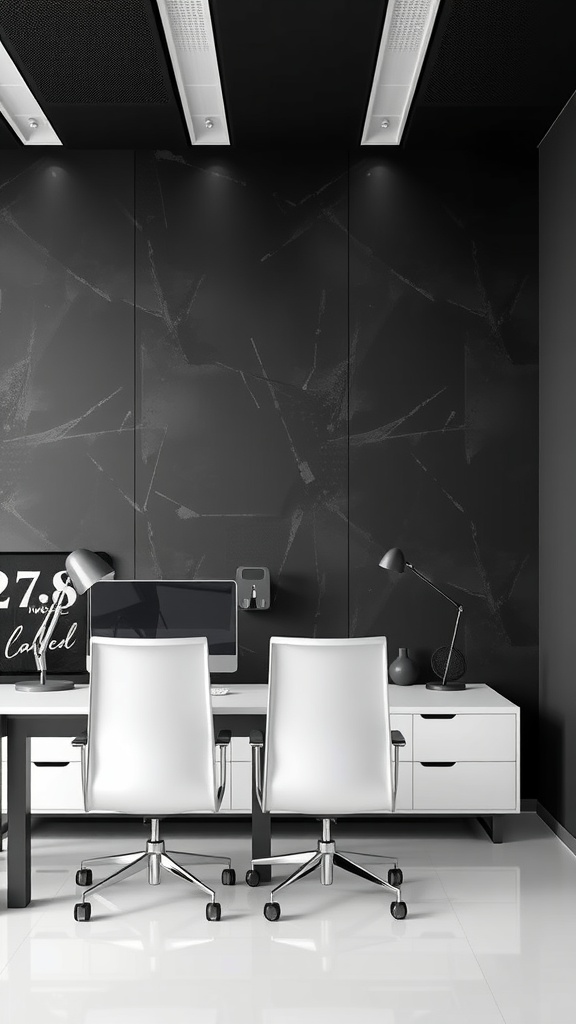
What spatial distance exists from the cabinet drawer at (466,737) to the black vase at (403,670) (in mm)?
495

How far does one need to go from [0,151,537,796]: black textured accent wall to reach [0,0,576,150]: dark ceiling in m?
0.29

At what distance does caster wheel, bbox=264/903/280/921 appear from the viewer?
369 cm

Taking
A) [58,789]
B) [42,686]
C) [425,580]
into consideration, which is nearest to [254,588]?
[425,580]

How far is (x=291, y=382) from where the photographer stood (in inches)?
217

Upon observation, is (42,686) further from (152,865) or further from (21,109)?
(21,109)

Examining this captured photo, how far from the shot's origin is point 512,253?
217 inches

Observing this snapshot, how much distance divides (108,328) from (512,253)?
2361mm

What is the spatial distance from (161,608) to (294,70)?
9.27 ft

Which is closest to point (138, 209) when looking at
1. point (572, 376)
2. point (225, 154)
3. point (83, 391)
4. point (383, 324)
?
point (225, 154)

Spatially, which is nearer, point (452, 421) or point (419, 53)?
point (419, 53)

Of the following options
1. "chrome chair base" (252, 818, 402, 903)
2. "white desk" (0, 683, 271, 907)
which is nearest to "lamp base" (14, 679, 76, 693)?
"white desk" (0, 683, 271, 907)

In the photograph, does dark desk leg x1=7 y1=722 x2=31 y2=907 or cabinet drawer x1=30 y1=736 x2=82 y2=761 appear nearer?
dark desk leg x1=7 y1=722 x2=31 y2=907

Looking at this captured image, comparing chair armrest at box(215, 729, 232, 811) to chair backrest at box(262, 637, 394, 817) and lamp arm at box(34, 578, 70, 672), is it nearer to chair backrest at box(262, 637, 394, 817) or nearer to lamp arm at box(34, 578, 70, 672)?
chair backrest at box(262, 637, 394, 817)

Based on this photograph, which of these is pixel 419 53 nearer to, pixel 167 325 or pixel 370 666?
pixel 167 325
